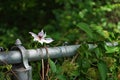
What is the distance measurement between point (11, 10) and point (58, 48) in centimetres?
332

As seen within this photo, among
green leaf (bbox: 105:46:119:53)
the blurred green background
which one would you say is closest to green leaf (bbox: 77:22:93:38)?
the blurred green background

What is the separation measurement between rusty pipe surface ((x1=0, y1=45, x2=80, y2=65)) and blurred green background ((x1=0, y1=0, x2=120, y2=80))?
71 mm

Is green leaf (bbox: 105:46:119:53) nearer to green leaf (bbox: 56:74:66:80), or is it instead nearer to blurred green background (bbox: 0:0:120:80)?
blurred green background (bbox: 0:0:120:80)

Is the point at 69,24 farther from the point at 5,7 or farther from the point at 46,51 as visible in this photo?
the point at 46,51

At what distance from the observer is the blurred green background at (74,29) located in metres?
1.79

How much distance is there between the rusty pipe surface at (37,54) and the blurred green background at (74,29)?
71 millimetres

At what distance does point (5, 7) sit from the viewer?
4.79 metres

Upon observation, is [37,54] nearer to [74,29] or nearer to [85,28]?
[85,28]

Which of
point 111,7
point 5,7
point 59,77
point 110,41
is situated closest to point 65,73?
point 59,77

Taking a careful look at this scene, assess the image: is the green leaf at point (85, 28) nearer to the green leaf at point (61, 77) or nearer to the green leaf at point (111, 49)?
the green leaf at point (111, 49)

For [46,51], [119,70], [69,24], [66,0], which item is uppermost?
[66,0]

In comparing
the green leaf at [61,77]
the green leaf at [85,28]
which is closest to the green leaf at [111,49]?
the green leaf at [85,28]

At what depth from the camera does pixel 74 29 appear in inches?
144

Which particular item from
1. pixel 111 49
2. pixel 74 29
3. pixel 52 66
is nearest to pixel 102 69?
pixel 111 49
